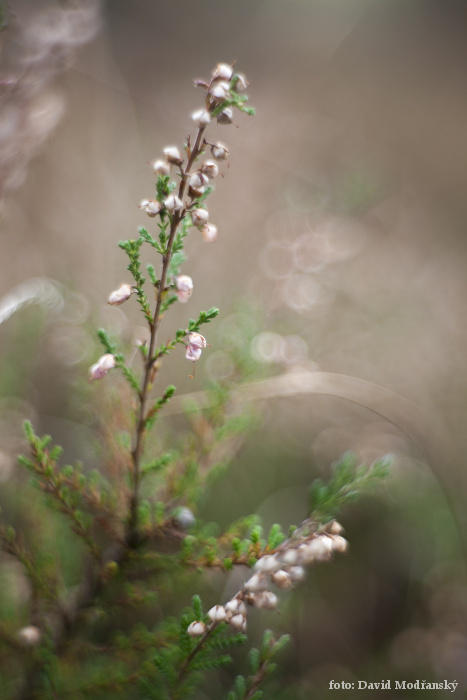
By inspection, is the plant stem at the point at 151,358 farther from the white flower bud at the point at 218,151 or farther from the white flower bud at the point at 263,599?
the white flower bud at the point at 263,599

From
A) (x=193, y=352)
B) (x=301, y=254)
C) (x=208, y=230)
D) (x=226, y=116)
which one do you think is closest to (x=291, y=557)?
(x=193, y=352)

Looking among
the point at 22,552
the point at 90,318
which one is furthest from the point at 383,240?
the point at 22,552

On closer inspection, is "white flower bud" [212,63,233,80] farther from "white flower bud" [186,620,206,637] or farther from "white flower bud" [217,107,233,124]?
"white flower bud" [186,620,206,637]

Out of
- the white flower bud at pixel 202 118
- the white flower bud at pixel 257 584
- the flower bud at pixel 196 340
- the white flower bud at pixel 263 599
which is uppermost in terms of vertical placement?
the white flower bud at pixel 202 118

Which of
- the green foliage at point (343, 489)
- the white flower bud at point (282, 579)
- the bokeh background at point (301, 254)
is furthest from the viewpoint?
the bokeh background at point (301, 254)

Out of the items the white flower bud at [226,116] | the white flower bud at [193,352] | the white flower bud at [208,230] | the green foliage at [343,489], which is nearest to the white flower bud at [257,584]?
the green foliage at [343,489]

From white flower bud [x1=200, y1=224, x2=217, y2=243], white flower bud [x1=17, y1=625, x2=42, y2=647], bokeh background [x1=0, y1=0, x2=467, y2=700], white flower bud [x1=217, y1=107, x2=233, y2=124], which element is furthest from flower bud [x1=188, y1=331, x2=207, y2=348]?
white flower bud [x1=17, y1=625, x2=42, y2=647]
